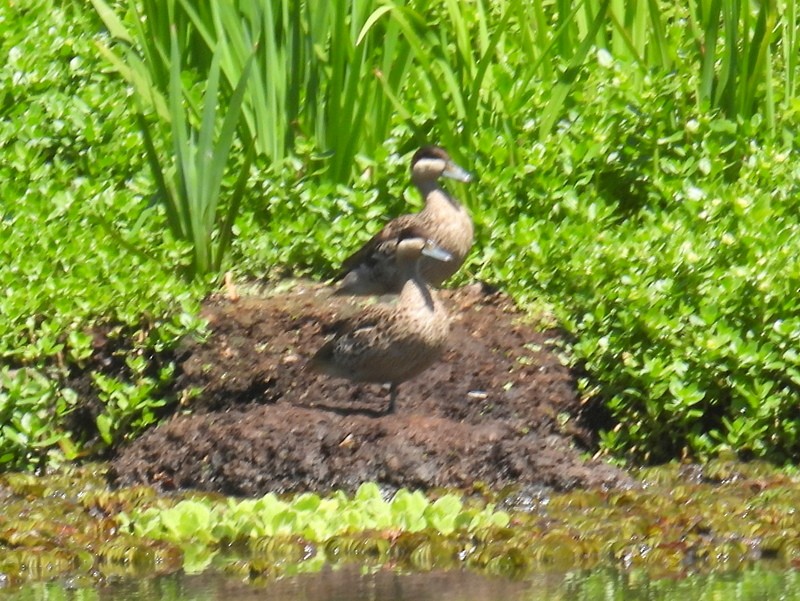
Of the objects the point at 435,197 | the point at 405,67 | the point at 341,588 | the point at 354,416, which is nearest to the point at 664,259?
the point at 435,197

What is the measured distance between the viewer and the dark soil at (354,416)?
5.60 m

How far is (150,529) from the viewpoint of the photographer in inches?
200

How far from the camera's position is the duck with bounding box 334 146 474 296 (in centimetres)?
659

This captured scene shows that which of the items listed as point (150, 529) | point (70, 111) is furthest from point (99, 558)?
point (70, 111)

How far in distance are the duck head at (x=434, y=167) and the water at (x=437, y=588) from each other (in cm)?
251

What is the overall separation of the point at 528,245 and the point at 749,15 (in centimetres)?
147

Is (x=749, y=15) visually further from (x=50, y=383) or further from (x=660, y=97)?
(x=50, y=383)

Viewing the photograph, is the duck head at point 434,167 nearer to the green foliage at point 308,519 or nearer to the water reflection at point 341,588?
the green foliage at point 308,519

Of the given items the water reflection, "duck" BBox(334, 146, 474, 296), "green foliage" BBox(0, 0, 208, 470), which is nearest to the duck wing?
"duck" BBox(334, 146, 474, 296)

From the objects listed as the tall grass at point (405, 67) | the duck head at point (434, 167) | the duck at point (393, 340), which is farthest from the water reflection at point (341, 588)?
the tall grass at point (405, 67)

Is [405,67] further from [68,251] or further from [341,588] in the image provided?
[341,588]

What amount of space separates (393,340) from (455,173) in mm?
1282

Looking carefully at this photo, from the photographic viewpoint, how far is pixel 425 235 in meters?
6.52

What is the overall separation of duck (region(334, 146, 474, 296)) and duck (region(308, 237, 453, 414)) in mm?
398
